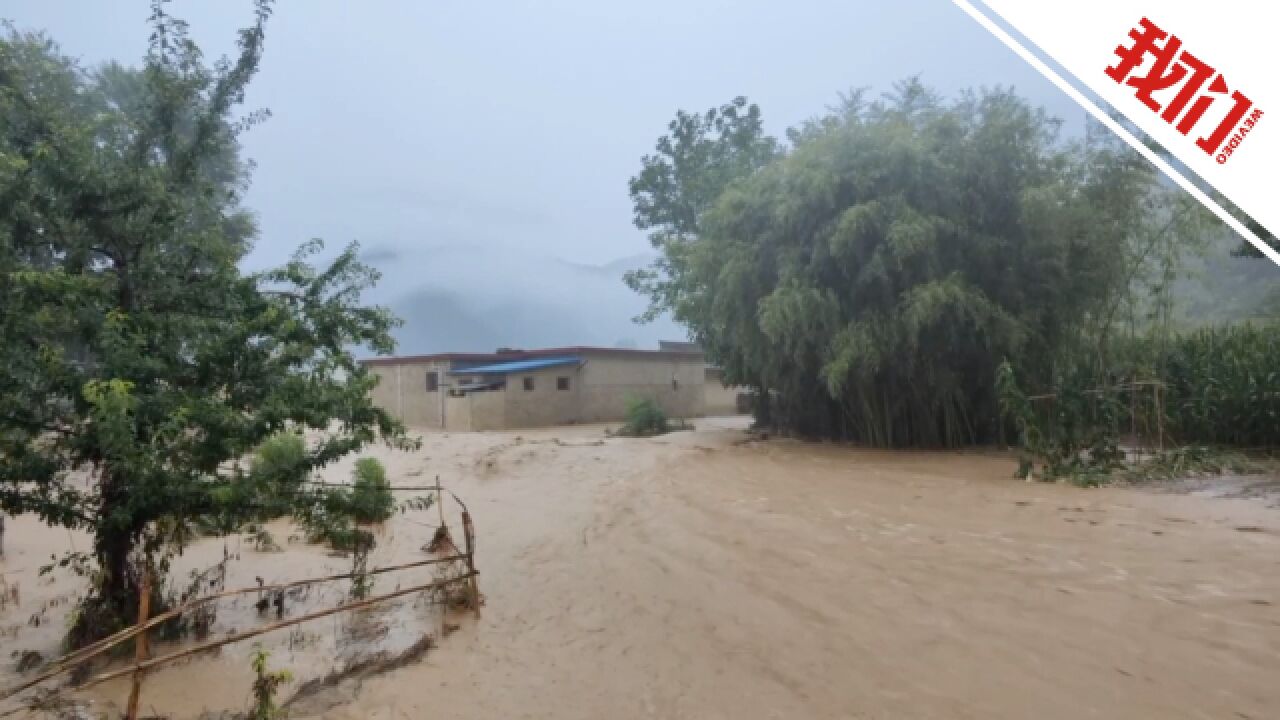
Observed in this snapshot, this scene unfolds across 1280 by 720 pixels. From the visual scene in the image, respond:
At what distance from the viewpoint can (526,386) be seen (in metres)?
21.6

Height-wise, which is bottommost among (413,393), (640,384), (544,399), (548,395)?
(544,399)

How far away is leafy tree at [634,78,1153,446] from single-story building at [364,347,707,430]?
965 centimetres

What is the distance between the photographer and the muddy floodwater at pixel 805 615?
11.8ft

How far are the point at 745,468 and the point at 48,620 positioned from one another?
8.82 m

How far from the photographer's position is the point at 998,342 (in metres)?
12.0

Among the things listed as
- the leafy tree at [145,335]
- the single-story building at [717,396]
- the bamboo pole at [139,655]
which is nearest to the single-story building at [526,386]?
the single-story building at [717,396]

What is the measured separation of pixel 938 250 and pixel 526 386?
1289cm

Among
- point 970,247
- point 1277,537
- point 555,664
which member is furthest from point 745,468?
point 555,664

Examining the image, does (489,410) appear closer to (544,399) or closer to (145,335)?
(544,399)

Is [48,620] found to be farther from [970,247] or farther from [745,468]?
[970,247]

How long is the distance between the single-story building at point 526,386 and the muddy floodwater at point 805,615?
12.2 metres

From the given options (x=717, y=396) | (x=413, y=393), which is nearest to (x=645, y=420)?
(x=413, y=393)

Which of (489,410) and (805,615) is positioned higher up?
(489,410)

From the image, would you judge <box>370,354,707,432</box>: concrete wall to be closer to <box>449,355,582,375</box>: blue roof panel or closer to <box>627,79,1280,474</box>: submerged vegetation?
<box>449,355,582,375</box>: blue roof panel
